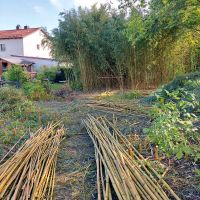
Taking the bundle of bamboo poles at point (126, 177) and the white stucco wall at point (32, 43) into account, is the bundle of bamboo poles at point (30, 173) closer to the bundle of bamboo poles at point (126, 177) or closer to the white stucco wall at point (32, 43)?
the bundle of bamboo poles at point (126, 177)

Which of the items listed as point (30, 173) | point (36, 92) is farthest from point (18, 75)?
point (30, 173)

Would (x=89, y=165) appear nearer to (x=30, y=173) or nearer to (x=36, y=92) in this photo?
(x=30, y=173)

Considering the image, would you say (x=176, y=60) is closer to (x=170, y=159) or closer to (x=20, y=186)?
(x=170, y=159)

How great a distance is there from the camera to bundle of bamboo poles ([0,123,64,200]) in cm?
222

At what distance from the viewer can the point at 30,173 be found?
2.48 meters

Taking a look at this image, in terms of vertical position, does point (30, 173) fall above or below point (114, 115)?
below

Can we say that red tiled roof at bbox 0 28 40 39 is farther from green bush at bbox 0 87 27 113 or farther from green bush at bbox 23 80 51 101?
green bush at bbox 0 87 27 113

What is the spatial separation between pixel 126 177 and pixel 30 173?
0.82 metres

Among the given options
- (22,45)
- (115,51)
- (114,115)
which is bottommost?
(114,115)

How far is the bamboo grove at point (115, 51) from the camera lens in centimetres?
1000

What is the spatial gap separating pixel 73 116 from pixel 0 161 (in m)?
2.73

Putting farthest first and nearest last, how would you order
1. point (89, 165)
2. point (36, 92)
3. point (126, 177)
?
point (36, 92) → point (89, 165) → point (126, 177)

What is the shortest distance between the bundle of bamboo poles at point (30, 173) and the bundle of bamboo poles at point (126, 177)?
443 millimetres

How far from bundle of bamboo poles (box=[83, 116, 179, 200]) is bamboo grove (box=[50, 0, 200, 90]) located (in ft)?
23.5
